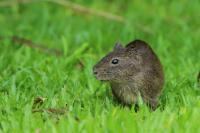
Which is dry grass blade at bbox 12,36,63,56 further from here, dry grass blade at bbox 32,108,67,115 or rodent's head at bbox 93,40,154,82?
dry grass blade at bbox 32,108,67,115

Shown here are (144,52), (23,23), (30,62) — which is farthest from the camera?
(23,23)

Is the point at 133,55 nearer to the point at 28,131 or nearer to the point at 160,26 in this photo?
the point at 28,131

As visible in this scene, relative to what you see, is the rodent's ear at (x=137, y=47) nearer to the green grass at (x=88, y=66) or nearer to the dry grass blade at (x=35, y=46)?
the green grass at (x=88, y=66)

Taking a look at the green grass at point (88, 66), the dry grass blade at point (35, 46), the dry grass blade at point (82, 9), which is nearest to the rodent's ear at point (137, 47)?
the green grass at point (88, 66)

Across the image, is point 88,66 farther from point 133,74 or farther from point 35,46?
point 133,74

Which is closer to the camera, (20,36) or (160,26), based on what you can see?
(20,36)

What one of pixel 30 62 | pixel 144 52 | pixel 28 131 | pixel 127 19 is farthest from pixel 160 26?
pixel 28 131

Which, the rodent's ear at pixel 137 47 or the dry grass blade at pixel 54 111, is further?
the rodent's ear at pixel 137 47

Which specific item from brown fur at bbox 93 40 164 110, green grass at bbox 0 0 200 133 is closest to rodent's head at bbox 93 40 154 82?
brown fur at bbox 93 40 164 110
